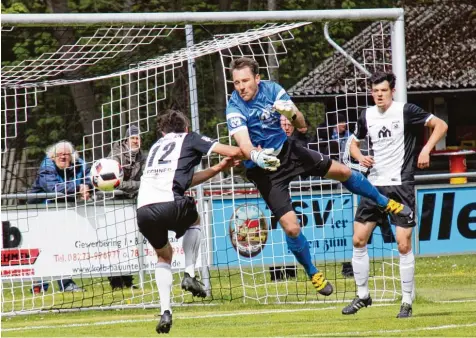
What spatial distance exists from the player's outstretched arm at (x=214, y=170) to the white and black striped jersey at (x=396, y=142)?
1.90 metres

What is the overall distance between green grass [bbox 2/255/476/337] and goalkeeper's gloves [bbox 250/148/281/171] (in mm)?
1642

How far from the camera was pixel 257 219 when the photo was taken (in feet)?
51.4

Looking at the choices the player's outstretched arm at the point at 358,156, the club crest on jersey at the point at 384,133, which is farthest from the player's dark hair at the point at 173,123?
the club crest on jersey at the point at 384,133

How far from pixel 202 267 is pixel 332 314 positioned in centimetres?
262

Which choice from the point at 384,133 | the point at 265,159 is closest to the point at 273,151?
the point at 265,159

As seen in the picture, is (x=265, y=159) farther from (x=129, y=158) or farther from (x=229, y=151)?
(x=129, y=158)

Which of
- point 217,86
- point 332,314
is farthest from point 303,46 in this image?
point 332,314

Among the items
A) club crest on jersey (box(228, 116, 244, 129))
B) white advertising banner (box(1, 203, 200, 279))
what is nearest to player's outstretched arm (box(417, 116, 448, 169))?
club crest on jersey (box(228, 116, 244, 129))

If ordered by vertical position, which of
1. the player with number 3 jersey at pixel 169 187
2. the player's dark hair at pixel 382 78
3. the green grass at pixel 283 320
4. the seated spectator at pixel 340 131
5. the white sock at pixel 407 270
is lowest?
the green grass at pixel 283 320

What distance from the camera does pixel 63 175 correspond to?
15859 mm

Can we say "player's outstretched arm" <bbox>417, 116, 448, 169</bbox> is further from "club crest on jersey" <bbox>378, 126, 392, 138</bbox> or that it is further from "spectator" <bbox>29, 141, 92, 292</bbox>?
"spectator" <bbox>29, 141, 92, 292</bbox>

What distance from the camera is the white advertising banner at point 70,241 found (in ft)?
50.6

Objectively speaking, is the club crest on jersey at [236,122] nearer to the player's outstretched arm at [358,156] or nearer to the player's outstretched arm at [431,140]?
the player's outstretched arm at [358,156]

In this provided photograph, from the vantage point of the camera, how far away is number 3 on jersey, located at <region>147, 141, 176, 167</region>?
11234mm
